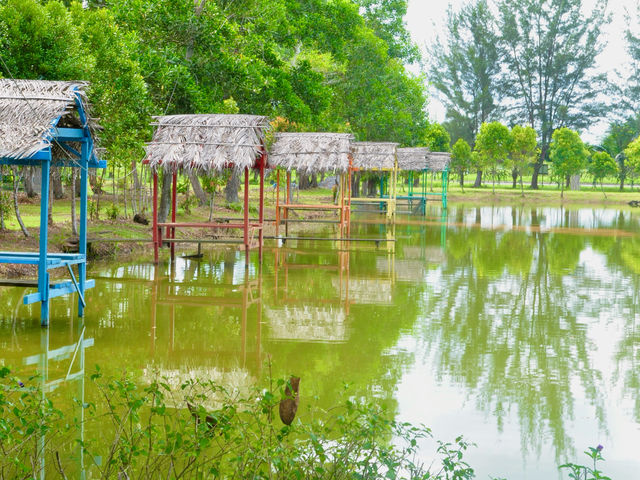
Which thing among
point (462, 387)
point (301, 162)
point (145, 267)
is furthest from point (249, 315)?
point (301, 162)

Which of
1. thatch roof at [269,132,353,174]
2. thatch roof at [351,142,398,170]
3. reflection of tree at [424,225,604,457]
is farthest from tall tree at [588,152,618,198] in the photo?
reflection of tree at [424,225,604,457]

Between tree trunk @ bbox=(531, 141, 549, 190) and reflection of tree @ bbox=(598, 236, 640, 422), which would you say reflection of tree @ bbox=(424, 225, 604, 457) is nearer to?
reflection of tree @ bbox=(598, 236, 640, 422)

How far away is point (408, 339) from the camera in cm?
883

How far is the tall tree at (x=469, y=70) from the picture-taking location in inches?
2648

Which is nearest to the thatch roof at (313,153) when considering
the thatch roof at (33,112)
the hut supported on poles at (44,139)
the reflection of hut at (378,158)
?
the reflection of hut at (378,158)

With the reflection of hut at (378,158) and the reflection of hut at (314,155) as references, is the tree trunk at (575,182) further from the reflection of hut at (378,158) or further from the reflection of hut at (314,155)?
the reflection of hut at (314,155)

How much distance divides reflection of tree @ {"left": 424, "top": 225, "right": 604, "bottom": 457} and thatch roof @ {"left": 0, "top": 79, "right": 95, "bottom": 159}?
4.73 metres

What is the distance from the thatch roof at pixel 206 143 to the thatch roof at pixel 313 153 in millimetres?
4229

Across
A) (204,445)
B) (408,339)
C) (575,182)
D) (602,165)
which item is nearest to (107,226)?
(408,339)

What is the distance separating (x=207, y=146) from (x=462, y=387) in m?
8.85

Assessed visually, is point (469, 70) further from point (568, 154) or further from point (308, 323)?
point (308, 323)

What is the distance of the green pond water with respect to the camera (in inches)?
239

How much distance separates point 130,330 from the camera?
29.1 ft

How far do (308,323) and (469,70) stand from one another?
6266 cm
